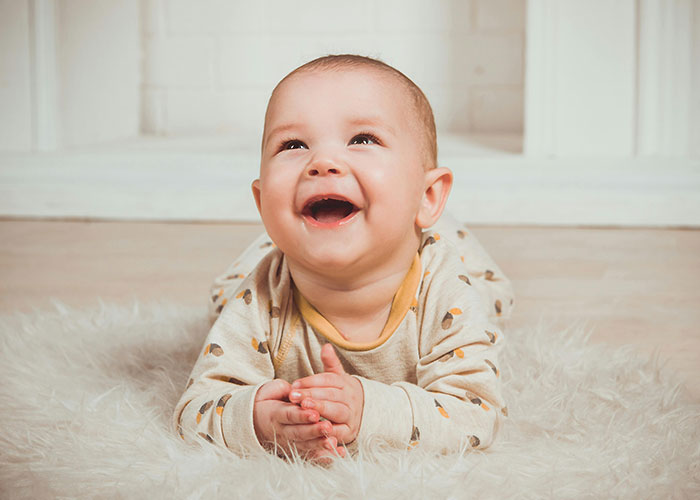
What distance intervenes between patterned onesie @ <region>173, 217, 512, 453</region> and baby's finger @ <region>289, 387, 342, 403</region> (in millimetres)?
41

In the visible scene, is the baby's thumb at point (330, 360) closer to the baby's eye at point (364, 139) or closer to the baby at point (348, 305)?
the baby at point (348, 305)

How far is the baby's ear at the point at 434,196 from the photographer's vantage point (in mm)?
780

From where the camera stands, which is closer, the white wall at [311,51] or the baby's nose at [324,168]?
the baby's nose at [324,168]

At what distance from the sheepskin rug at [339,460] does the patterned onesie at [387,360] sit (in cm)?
2

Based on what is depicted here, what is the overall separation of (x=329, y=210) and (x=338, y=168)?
6 centimetres

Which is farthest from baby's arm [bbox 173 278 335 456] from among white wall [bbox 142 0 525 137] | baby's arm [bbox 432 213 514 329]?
white wall [bbox 142 0 525 137]

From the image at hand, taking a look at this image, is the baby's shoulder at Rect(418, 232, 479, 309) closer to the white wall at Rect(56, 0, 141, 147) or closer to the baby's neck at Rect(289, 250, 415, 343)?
the baby's neck at Rect(289, 250, 415, 343)

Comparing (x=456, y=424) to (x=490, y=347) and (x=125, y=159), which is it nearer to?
Answer: (x=490, y=347)

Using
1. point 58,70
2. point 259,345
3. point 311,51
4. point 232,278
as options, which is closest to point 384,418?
point 259,345

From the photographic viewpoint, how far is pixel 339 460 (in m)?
0.63

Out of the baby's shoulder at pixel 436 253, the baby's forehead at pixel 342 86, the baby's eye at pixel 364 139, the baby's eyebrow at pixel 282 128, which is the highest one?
the baby's forehead at pixel 342 86

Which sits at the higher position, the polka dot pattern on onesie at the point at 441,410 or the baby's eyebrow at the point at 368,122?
the baby's eyebrow at the point at 368,122

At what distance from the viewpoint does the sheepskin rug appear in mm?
602

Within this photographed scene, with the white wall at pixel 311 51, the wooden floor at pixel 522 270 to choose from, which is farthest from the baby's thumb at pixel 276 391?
the white wall at pixel 311 51
